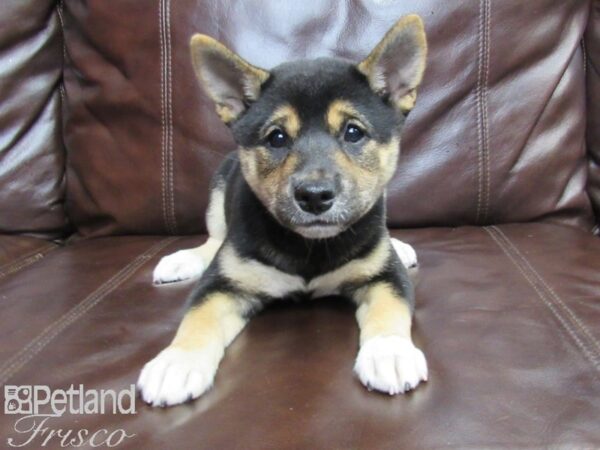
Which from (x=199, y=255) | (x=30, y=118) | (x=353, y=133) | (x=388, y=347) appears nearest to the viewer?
(x=388, y=347)

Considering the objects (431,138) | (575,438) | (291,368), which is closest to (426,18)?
(431,138)

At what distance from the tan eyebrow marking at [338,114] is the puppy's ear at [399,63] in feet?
0.41

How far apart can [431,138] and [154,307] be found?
4.41 feet

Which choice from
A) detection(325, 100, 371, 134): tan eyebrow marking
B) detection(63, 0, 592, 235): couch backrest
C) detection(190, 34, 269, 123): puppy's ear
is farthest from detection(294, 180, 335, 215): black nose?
detection(63, 0, 592, 235): couch backrest

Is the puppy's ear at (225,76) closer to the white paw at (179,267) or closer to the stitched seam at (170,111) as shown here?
the white paw at (179,267)

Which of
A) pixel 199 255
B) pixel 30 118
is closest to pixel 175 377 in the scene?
pixel 199 255

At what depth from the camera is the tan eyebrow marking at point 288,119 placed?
5.78 ft

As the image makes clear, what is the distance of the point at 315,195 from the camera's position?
5.20 ft

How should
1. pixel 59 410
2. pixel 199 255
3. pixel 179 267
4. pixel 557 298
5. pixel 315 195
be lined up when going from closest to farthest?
pixel 59 410 < pixel 315 195 < pixel 557 298 < pixel 179 267 < pixel 199 255

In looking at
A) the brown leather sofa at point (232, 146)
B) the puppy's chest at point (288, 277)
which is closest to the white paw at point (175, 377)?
the brown leather sofa at point (232, 146)

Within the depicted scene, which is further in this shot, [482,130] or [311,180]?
[482,130]

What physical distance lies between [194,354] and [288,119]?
730 millimetres

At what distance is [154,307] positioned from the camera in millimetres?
1824

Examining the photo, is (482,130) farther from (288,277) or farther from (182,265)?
(182,265)
